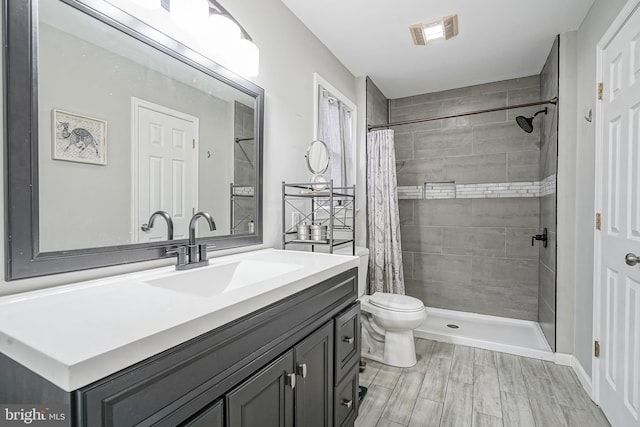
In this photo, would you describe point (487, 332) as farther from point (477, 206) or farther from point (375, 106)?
point (375, 106)

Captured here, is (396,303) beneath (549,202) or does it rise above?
beneath

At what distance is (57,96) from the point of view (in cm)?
91

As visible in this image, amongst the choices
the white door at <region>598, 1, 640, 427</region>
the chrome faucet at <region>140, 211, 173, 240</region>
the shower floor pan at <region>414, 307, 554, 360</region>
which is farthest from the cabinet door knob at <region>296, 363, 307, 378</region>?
the shower floor pan at <region>414, 307, 554, 360</region>

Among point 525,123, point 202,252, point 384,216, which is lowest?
point 202,252

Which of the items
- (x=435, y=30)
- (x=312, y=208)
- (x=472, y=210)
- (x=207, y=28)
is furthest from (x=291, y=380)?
(x=472, y=210)

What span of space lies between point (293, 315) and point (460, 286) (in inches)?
109

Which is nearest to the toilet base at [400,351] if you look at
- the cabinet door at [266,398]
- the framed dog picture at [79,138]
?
the cabinet door at [266,398]

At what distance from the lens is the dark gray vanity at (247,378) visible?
548mm

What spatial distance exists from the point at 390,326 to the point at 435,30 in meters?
2.13

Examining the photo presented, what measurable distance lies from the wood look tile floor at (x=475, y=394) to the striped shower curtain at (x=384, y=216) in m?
0.72

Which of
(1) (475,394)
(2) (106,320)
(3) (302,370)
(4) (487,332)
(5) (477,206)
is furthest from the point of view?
(5) (477,206)

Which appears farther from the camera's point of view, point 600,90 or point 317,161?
point 317,161

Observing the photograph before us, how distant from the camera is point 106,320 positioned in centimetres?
66

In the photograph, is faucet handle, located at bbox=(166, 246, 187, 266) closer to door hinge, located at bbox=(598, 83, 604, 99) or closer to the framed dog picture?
the framed dog picture
